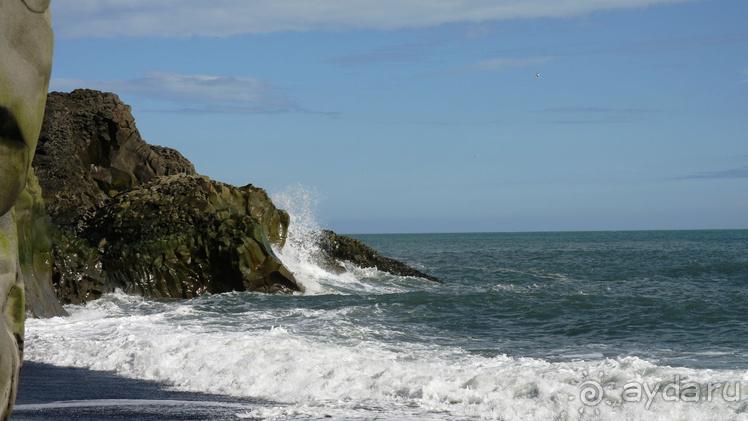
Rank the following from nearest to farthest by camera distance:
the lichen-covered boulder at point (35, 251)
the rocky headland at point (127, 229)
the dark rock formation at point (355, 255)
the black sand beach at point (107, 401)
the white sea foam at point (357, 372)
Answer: the black sand beach at point (107, 401)
the white sea foam at point (357, 372)
the lichen-covered boulder at point (35, 251)
the rocky headland at point (127, 229)
the dark rock formation at point (355, 255)

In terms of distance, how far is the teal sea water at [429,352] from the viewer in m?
7.45

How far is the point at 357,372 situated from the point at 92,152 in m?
23.2

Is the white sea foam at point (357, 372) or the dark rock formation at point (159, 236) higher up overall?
the dark rock formation at point (159, 236)

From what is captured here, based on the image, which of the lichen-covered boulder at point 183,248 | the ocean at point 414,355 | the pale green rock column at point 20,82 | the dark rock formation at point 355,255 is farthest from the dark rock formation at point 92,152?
the pale green rock column at point 20,82

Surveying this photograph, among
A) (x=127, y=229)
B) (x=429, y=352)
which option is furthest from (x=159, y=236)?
(x=429, y=352)

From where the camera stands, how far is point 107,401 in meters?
7.77

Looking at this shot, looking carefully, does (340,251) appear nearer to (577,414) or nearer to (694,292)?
(694,292)

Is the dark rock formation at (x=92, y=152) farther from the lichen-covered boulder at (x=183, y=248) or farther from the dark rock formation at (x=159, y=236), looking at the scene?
the lichen-covered boulder at (x=183, y=248)

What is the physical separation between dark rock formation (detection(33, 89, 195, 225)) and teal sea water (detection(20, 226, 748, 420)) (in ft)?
32.9

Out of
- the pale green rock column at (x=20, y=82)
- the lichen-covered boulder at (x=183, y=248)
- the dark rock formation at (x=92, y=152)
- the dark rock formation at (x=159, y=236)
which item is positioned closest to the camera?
the pale green rock column at (x=20, y=82)

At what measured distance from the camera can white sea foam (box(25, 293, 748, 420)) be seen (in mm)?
7273

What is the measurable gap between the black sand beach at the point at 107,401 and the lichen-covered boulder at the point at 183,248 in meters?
9.70

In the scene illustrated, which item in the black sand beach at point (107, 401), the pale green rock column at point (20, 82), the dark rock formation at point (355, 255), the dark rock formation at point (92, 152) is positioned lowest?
the black sand beach at point (107, 401)

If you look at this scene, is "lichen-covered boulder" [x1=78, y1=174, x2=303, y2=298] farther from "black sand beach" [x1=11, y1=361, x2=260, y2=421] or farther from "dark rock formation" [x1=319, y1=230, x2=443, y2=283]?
"dark rock formation" [x1=319, y1=230, x2=443, y2=283]
